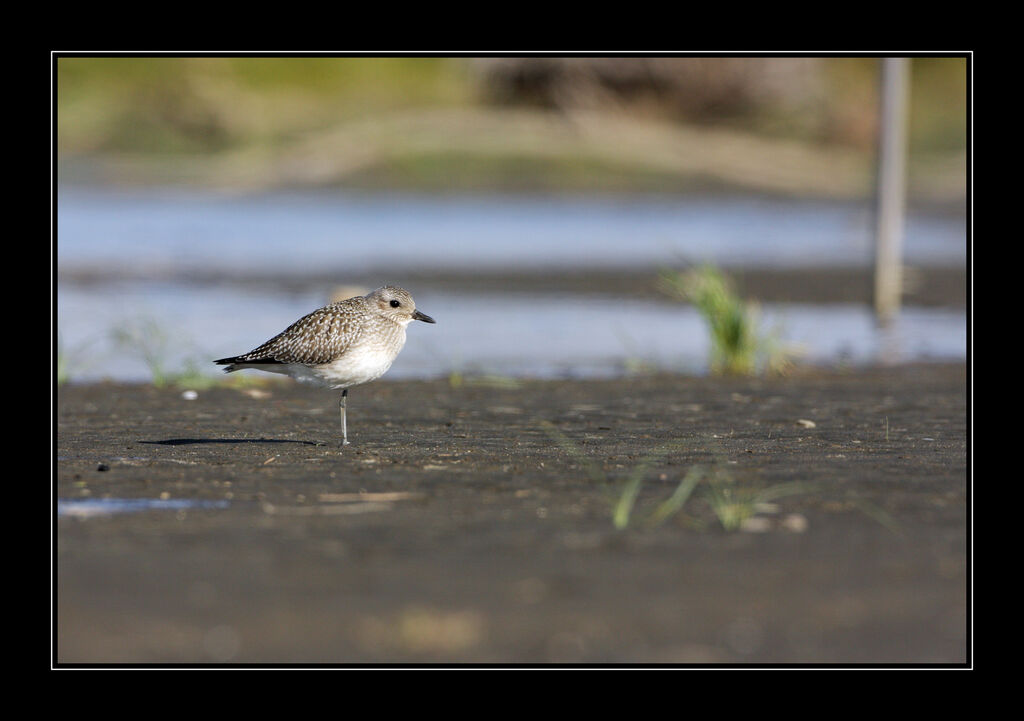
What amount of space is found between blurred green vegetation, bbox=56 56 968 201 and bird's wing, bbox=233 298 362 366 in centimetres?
2204

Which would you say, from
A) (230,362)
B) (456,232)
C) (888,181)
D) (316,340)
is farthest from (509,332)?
(456,232)

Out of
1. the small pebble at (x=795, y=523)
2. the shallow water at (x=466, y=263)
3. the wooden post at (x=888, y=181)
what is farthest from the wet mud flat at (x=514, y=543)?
the wooden post at (x=888, y=181)

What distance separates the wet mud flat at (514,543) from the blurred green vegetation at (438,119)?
23.0 metres

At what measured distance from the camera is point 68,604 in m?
5.87

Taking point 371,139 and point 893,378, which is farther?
point 371,139

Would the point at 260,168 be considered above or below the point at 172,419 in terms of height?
above

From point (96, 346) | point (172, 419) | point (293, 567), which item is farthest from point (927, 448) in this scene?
point (96, 346)

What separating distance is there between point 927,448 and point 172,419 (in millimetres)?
5192

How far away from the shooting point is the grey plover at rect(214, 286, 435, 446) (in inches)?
372

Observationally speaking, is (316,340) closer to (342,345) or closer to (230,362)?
(342,345)

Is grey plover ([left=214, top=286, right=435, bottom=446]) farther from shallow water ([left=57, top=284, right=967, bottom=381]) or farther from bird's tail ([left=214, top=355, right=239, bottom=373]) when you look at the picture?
shallow water ([left=57, top=284, right=967, bottom=381])

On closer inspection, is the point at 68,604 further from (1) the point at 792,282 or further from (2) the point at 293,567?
(1) the point at 792,282

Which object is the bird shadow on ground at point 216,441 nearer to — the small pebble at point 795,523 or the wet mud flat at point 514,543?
the wet mud flat at point 514,543

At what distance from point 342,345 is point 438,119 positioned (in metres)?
26.9
